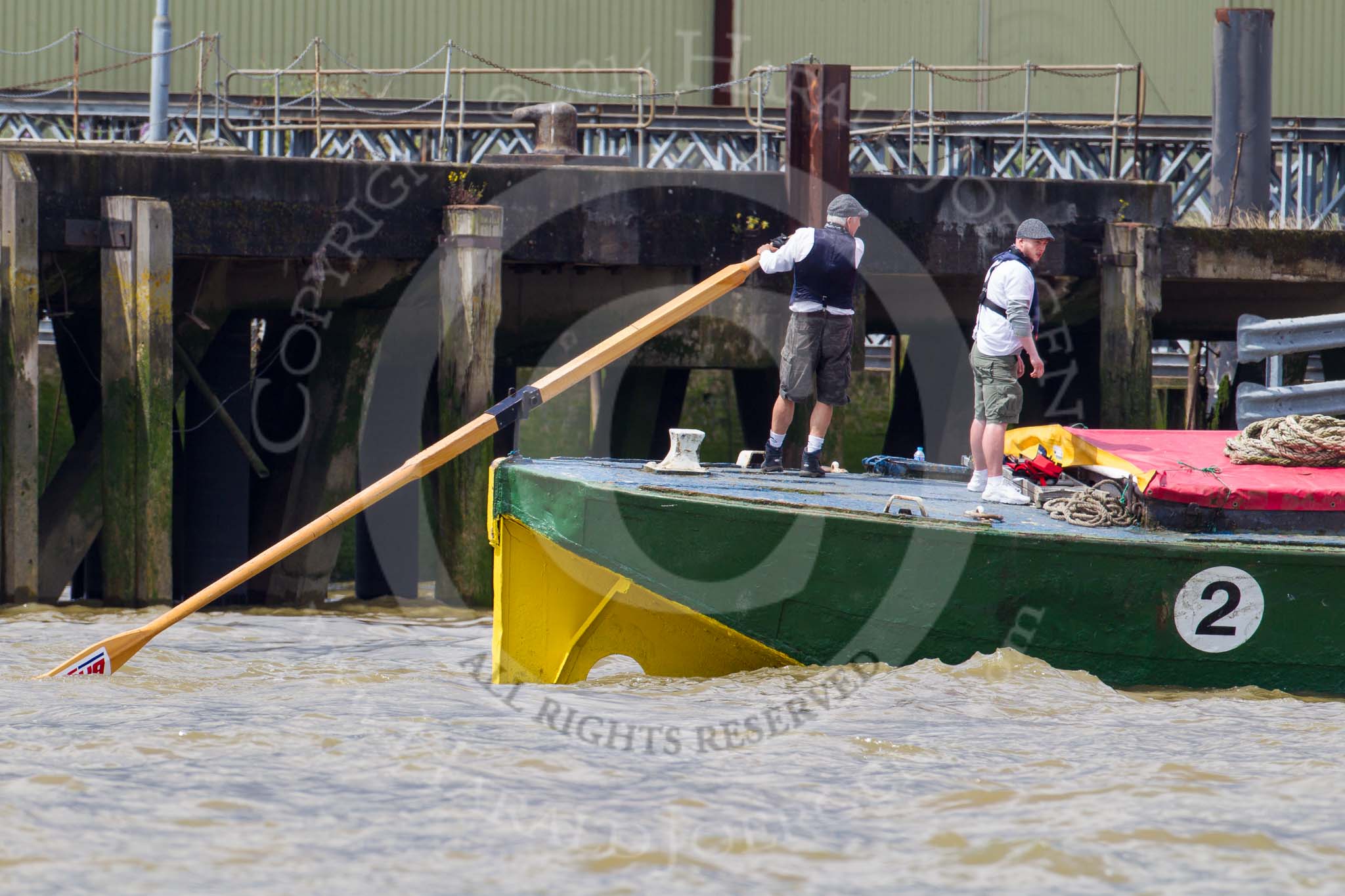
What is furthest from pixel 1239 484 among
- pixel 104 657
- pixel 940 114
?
pixel 940 114

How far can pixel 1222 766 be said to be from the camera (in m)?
5.88

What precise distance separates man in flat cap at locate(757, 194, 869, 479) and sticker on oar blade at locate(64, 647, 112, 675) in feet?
11.2

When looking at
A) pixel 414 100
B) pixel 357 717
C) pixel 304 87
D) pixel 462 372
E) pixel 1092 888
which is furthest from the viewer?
pixel 304 87

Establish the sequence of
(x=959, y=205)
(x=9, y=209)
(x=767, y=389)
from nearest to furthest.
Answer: (x=9, y=209) < (x=959, y=205) < (x=767, y=389)

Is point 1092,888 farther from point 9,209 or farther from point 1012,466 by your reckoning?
point 9,209

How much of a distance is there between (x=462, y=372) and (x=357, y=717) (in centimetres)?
380

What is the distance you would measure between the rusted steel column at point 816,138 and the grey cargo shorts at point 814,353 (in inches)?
87.0

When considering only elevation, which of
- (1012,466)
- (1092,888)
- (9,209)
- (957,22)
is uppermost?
(957,22)

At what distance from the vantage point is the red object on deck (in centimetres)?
716

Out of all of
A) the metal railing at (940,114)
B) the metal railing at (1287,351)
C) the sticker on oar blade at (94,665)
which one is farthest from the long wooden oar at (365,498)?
the metal railing at (940,114)

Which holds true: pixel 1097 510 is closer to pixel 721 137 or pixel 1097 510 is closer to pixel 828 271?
pixel 828 271

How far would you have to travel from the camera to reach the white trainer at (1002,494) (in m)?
7.77

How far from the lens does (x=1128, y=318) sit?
11.0 metres

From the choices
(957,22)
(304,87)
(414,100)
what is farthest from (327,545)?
(957,22)
